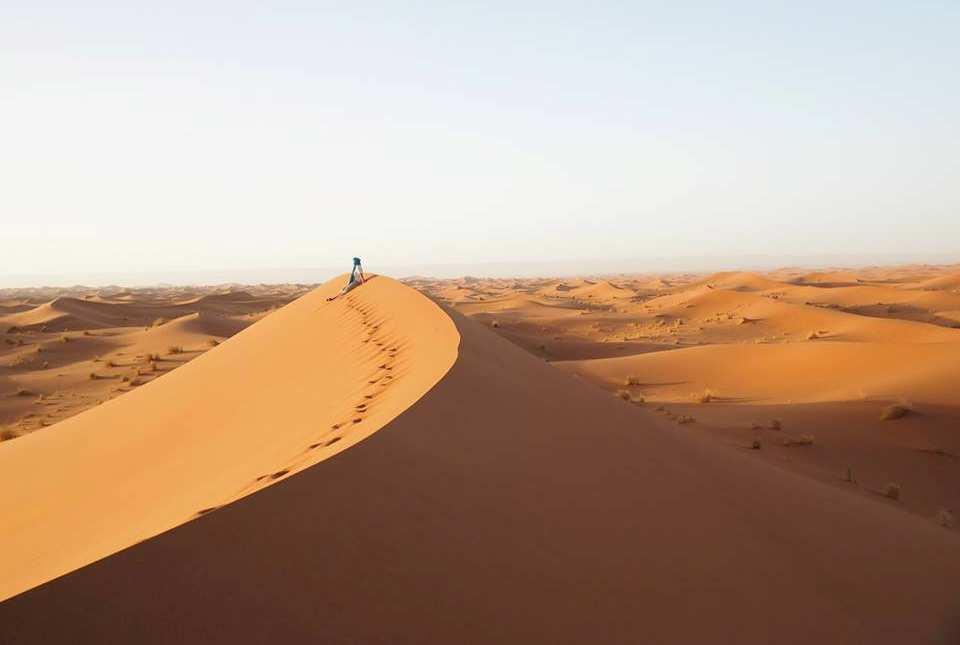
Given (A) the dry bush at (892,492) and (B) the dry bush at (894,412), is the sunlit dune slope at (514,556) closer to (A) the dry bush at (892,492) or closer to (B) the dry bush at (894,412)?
(A) the dry bush at (892,492)

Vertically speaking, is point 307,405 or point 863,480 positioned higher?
point 307,405

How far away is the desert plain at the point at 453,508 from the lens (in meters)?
2.27

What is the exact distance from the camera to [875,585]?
390cm

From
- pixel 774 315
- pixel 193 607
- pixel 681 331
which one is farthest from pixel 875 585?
pixel 774 315

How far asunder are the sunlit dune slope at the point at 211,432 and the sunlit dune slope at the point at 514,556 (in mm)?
410

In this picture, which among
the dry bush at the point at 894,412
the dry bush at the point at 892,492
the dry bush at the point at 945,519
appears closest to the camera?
the dry bush at the point at 945,519

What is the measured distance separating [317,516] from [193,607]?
0.71 m

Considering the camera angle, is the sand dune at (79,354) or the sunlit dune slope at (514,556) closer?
the sunlit dune slope at (514,556)

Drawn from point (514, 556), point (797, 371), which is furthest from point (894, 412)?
point (514, 556)

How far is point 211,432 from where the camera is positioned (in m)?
7.18

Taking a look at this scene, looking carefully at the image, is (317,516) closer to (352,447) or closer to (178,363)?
(352,447)

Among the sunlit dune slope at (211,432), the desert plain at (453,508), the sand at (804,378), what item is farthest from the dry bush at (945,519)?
the sunlit dune slope at (211,432)

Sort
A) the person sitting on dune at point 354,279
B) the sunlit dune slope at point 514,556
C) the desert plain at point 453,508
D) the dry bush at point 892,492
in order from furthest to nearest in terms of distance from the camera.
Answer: the person sitting on dune at point 354,279 < the dry bush at point 892,492 < the desert plain at point 453,508 < the sunlit dune slope at point 514,556

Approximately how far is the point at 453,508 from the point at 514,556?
0.38 m
